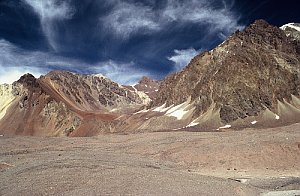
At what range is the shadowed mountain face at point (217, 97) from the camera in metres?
75.6

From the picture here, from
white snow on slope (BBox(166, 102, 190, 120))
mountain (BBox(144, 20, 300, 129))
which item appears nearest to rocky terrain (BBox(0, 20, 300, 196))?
mountain (BBox(144, 20, 300, 129))

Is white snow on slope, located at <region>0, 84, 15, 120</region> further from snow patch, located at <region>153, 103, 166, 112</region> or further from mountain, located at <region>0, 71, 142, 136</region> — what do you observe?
snow patch, located at <region>153, 103, 166, 112</region>

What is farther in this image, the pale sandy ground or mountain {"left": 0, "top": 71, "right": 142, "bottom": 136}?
mountain {"left": 0, "top": 71, "right": 142, "bottom": 136}

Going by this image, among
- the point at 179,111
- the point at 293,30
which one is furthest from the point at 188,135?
the point at 293,30

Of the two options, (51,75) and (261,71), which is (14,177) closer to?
(261,71)

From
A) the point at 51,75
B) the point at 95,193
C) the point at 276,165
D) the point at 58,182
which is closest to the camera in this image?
the point at 95,193

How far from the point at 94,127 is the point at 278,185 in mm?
79278

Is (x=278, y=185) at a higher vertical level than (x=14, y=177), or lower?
lower

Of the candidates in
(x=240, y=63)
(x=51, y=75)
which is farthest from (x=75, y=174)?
(x=51, y=75)

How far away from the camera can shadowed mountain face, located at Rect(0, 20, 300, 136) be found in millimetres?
75625

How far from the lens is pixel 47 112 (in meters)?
108

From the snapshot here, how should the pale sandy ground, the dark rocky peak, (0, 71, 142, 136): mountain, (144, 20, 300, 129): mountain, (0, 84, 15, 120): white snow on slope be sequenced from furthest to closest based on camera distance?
the dark rocky peak < (0, 84, 15, 120): white snow on slope < (0, 71, 142, 136): mountain < (144, 20, 300, 129): mountain < the pale sandy ground

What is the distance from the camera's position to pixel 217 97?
8006 centimetres

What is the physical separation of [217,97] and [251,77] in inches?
311
